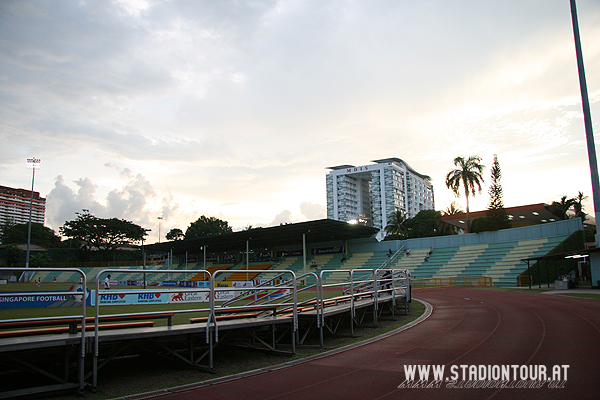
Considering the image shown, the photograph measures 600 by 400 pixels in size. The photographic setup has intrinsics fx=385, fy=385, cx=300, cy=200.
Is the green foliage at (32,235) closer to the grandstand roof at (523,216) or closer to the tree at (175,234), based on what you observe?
the tree at (175,234)

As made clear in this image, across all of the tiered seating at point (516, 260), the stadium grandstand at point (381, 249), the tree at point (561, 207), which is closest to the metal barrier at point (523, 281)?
the tiered seating at point (516, 260)

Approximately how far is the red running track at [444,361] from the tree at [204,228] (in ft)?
347

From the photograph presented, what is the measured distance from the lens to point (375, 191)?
14238 centimetres

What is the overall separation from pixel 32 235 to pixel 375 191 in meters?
109

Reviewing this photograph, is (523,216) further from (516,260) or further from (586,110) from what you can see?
(586,110)

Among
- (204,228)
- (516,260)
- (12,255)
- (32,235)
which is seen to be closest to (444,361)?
(516,260)

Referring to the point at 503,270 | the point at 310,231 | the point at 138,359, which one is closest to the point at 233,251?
the point at 310,231

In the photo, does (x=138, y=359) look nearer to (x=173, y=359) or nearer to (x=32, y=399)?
(x=173, y=359)

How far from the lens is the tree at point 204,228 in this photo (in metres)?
112

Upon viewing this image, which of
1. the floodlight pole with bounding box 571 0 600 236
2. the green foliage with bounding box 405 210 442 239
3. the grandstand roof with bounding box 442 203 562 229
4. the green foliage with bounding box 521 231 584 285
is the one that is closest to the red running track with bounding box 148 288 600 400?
the floodlight pole with bounding box 571 0 600 236

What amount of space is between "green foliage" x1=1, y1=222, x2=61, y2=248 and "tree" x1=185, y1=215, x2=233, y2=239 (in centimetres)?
3865

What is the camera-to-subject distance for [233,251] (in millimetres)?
70812

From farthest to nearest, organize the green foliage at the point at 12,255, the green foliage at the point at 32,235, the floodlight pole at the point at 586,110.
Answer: the green foliage at the point at 32,235, the green foliage at the point at 12,255, the floodlight pole at the point at 586,110

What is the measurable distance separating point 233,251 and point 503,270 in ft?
156
